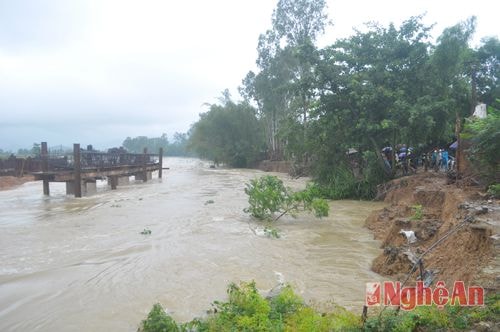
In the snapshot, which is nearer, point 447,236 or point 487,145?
point 447,236

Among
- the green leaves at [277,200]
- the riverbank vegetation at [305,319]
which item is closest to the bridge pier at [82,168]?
the green leaves at [277,200]

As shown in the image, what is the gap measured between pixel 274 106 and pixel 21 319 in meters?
34.2

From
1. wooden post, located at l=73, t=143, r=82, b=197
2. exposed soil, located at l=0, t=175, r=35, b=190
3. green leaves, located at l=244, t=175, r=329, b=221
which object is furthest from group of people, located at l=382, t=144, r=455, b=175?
exposed soil, located at l=0, t=175, r=35, b=190

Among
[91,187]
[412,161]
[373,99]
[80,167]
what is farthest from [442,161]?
[91,187]

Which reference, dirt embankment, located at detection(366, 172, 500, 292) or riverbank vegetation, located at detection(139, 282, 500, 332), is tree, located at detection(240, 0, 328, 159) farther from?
riverbank vegetation, located at detection(139, 282, 500, 332)

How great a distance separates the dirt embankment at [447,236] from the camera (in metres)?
4.89

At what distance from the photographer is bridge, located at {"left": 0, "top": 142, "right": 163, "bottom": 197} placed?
1859 cm

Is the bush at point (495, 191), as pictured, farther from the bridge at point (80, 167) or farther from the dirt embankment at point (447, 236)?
the bridge at point (80, 167)

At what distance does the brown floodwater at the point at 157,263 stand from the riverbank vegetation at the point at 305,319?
36.0 inches

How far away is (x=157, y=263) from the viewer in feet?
25.6

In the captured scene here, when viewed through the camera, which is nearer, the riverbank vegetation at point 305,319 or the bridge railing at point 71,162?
the riverbank vegetation at point 305,319

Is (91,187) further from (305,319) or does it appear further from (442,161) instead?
(305,319)

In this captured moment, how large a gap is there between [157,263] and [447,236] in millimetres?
5245

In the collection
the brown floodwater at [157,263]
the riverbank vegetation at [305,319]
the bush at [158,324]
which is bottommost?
the brown floodwater at [157,263]
